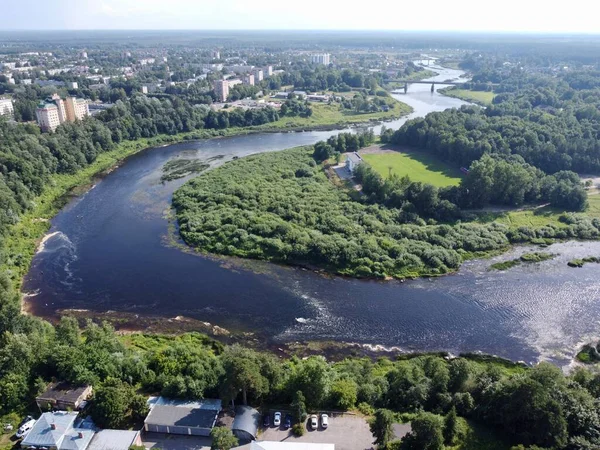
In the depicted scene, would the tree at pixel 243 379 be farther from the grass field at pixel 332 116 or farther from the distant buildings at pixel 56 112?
the grass field at pixel 332 116

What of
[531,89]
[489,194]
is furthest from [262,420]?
[531,89]

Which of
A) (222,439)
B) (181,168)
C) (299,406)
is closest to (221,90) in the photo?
(181,168)

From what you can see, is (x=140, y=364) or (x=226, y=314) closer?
(x=140, y=364)

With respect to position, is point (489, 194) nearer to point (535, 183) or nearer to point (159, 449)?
point (535, 183)

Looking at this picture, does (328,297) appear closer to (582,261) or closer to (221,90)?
(582,261)

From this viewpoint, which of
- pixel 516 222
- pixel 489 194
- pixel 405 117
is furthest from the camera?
pixel 405 117

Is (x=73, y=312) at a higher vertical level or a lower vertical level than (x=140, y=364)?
lower
